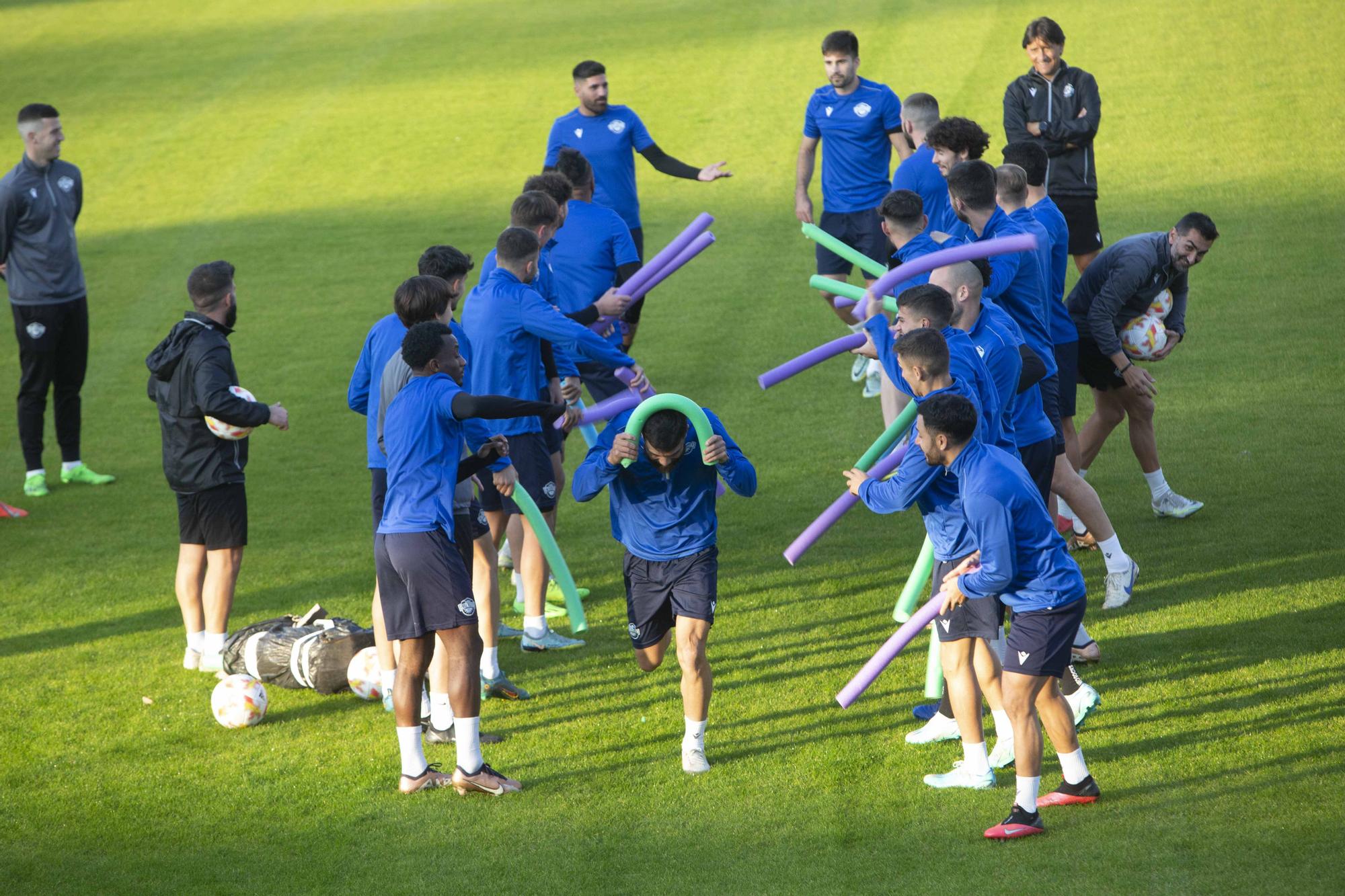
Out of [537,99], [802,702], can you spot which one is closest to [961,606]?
[802,702]

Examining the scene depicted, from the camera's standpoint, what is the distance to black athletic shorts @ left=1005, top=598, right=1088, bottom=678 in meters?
5.25

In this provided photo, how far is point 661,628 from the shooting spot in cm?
634

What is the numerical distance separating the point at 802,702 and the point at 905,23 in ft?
57.9

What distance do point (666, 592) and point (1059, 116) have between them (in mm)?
6750

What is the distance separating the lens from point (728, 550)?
8930 millimetres

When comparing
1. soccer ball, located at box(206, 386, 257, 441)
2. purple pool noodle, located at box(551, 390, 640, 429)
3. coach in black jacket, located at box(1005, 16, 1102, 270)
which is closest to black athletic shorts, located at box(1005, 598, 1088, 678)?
purple pool noodle, located at box(551, 390, 640, 429)

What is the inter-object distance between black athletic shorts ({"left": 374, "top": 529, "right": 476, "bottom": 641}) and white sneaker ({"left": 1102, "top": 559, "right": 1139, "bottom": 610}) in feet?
12.1

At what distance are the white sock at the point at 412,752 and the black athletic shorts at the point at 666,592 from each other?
1.08 meters

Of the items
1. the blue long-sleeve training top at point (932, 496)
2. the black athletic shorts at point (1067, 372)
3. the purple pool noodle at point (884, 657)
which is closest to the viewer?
the blue long-sleeve training top at point (932, 496)

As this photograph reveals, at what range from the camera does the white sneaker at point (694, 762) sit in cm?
613

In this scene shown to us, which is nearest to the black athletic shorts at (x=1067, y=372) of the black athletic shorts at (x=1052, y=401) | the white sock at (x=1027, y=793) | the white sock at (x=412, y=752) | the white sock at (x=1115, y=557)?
the black athletic shorts at (x=1052, y=401)

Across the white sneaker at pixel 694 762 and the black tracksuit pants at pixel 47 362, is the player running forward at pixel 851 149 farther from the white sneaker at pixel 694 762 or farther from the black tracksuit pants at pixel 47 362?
the black tracksuit pants at pixel 47 362

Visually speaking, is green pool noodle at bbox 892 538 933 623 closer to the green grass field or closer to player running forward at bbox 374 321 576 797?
the green grass field

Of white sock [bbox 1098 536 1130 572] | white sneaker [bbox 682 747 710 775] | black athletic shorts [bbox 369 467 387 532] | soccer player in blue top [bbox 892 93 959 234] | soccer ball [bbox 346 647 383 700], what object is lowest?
white sneaker [bbox 682 747 710 775]
